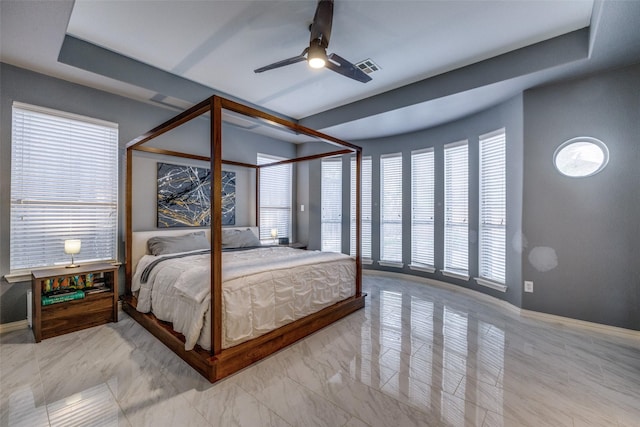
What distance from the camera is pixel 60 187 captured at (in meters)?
3.22

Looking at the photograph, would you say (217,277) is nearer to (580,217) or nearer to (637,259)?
(580,217)

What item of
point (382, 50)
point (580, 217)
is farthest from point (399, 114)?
point (580, 217)

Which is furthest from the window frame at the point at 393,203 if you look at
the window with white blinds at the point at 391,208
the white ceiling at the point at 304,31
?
the white ceiling at the point at 304,31

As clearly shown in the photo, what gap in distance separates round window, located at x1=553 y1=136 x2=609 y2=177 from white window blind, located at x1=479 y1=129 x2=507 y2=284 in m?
0.66

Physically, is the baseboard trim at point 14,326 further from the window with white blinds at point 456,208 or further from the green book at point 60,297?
the window with white blinds at point 456,208

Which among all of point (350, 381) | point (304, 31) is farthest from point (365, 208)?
point (350, 381)

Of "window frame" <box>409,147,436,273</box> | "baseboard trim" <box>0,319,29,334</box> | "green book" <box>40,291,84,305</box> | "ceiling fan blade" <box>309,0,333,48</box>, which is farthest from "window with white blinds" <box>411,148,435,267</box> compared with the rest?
"baseboard trim" <box>0,319,29,334</box>

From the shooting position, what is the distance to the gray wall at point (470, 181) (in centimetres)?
356

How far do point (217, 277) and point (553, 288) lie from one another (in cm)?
369

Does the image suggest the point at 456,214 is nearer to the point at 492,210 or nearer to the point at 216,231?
the point at 492,210

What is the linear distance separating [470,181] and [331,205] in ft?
8.47

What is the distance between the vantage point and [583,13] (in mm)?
Result: 2484

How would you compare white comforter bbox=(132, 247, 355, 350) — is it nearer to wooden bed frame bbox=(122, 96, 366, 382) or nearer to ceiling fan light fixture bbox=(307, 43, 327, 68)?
wooden bed frame bbox=(122, 96, 366, 382)

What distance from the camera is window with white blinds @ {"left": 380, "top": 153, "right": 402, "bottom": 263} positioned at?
17.4 feet
